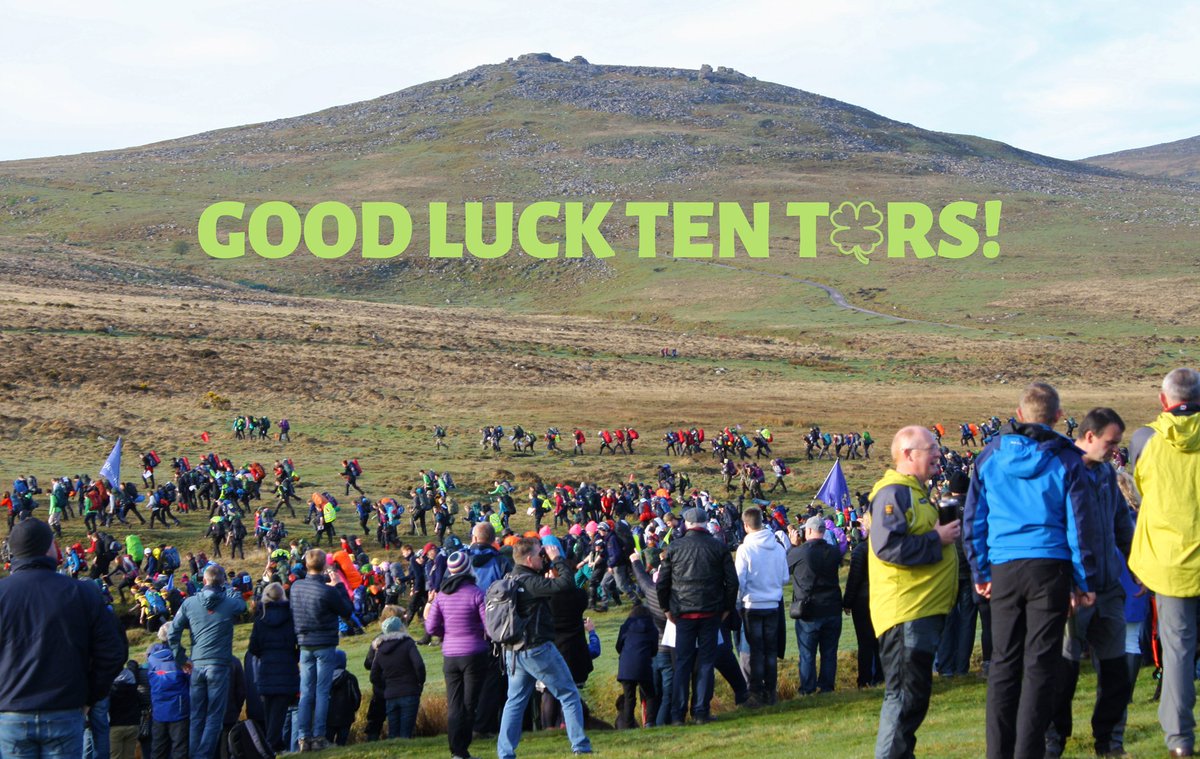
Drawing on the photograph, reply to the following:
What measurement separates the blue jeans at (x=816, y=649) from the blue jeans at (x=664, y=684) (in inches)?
56.8

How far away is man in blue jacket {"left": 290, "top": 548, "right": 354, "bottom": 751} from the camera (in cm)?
1079

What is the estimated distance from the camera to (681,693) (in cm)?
1063

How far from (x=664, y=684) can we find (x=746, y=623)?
1.05 metres

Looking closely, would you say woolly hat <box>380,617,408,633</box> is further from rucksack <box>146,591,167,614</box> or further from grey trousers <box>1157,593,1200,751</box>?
rucksack <box>146,591,167,614</box>

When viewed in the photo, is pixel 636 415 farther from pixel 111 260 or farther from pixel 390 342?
pixel 111 260

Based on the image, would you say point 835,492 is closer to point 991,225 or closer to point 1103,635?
point 1103,635

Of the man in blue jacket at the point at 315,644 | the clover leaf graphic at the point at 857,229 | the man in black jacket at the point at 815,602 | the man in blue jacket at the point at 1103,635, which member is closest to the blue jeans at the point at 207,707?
the man in blue jacket at the point at 315,644

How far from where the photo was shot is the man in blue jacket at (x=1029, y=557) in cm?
674

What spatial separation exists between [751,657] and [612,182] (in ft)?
525

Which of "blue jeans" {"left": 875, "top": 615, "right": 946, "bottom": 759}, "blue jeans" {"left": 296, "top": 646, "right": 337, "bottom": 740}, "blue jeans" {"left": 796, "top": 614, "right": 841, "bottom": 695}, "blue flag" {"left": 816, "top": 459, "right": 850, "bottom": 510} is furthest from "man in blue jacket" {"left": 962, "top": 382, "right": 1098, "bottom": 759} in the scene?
"blue flag" {"left": 816, "top": 459, "right": 850, "bottom": 510}

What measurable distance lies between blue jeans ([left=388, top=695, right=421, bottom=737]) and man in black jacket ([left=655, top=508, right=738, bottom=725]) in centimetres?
263

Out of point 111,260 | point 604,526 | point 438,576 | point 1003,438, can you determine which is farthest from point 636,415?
point 111,260

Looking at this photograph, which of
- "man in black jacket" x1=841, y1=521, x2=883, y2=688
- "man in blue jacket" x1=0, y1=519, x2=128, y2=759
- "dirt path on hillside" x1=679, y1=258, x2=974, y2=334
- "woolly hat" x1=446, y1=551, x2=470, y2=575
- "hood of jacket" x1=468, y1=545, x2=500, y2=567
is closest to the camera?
"man in blue jacket" x1=0, y1=519, x2=128, y2=759

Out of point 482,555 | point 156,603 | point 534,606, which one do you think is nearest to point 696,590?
point 534,606
